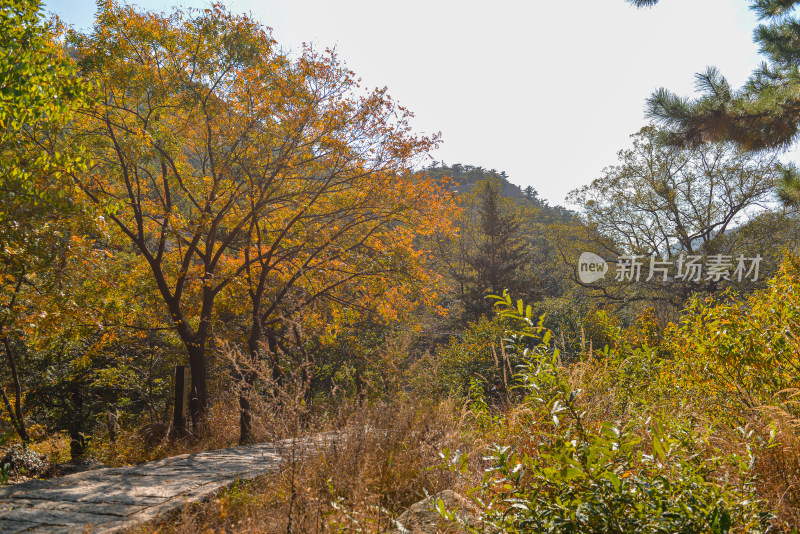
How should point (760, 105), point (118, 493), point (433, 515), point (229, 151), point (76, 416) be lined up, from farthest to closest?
1. point (76, 416)
2. point (229, 151)
3. point (760, 105)
4. point (118, 493)
5. point (433, 515)

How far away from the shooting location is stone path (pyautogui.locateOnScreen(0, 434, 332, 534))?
322 centimetres

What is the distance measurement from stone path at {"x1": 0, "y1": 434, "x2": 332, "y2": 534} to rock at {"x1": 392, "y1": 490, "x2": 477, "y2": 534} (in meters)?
0.78

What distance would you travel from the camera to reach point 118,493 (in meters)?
3.98

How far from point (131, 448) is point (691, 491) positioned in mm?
7798

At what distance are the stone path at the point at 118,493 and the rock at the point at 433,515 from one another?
0.78 metres

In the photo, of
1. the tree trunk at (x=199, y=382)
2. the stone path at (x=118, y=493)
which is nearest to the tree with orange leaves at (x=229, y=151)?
the tree trunk at (x=199, y=382)

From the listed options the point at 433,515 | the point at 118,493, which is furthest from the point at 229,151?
the point at 433,515

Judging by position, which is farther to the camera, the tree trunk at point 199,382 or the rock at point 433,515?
the tree trunk at point 199,382

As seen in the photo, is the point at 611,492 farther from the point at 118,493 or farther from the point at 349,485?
the point at 118,493

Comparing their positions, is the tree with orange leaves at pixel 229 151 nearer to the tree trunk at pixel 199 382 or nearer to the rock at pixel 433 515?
the tree trunk at pixel 199 382

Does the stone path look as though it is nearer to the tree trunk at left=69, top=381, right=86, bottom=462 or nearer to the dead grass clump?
the dead grass clump

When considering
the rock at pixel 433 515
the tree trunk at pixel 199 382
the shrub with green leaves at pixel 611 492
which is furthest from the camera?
the tree trunk at pixel 199 382

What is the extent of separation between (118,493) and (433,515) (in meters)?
2.75

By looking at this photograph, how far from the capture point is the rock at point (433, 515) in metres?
2.58
